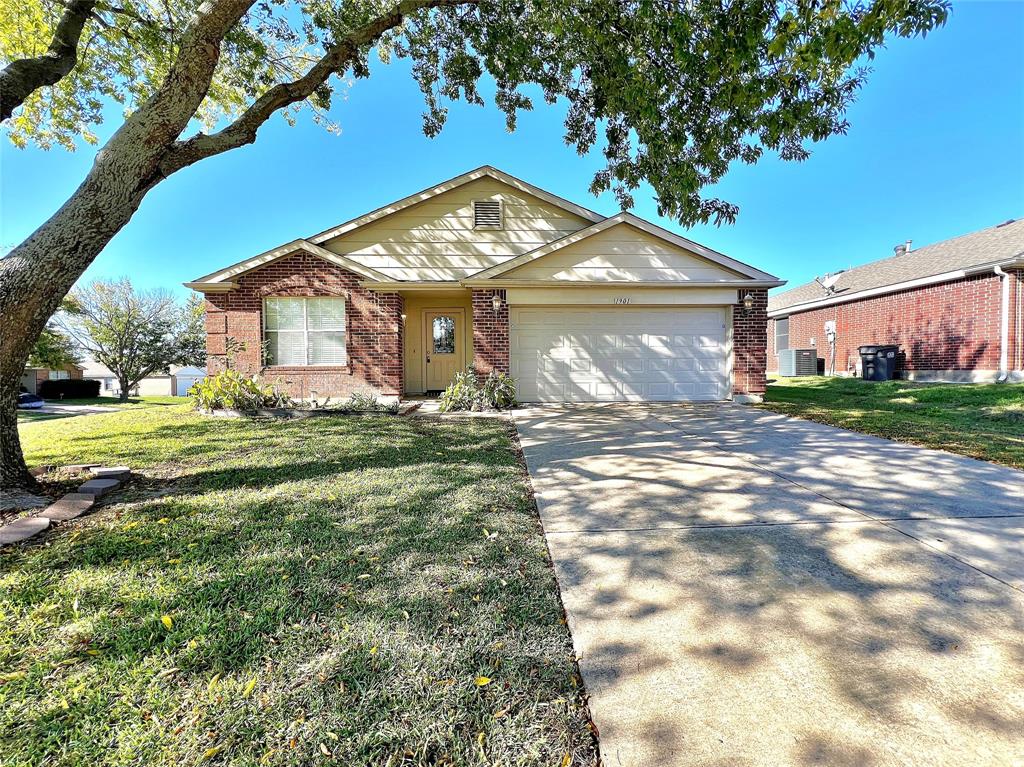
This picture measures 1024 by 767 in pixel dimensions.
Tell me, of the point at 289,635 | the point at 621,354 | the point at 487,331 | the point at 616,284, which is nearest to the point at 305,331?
the point at 487,331

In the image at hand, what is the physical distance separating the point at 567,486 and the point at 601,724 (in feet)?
8.86

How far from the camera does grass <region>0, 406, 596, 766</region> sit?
1.43m

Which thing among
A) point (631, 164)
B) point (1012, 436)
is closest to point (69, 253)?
point (631, 164)

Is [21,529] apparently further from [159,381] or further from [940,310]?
[159,381]

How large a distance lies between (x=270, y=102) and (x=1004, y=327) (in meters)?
17.1

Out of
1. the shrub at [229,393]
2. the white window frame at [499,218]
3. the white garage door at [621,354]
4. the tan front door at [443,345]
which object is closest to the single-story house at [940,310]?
the white garage door at [621,354]

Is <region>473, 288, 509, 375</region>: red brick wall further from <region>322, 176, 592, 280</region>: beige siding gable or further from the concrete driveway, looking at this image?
the concrete driveway

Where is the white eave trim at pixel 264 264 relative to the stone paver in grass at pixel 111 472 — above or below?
above

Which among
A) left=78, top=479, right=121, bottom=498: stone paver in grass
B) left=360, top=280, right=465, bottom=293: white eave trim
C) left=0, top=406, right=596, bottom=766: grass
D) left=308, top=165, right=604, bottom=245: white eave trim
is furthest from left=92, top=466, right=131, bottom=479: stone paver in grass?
left=308, top=165, right=604, bottom=245: white eave trim

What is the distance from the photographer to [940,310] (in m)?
13.3

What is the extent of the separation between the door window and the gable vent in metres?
2.81

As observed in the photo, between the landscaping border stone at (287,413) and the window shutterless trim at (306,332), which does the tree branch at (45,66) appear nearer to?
the landscaping border stone at (287,413)

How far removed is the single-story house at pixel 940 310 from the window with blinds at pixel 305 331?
1691 centimetres

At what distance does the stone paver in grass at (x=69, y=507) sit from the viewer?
3221 millimetres
